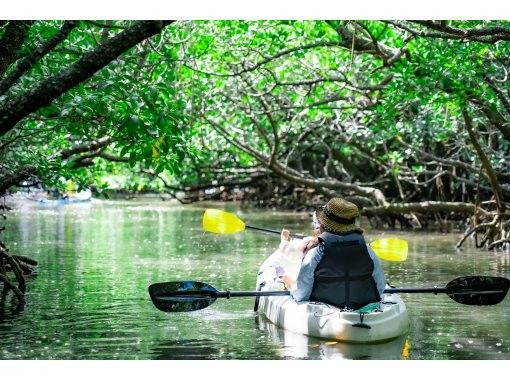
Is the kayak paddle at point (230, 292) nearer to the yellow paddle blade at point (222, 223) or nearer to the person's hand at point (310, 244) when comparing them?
the person's hand at point (310, 244)

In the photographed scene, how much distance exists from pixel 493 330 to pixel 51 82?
450 cm

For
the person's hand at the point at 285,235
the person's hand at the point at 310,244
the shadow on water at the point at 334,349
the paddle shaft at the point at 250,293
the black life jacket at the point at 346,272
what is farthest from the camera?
the person's hand at the point at 285,235

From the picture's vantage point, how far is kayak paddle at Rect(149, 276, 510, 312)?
Answer: 27.0 ft

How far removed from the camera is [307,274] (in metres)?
7.91

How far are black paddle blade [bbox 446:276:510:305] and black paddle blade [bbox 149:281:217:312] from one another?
2.06 meters

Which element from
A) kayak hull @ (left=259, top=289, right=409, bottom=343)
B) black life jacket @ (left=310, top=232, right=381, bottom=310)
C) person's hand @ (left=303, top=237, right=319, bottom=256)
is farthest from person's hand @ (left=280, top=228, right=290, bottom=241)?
black life jacket @ (left=310, top=232, right=381, bottom=310)

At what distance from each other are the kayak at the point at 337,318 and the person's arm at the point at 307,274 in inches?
2.5

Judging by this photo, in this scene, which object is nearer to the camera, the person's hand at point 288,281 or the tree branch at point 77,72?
the tree branch at point 77,72

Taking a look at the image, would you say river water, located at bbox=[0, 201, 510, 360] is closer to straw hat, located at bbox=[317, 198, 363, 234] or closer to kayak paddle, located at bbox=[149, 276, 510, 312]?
kayak paddle, located at bbox=[149, 276, 510, 312]

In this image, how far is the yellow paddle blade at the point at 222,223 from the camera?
9992mm

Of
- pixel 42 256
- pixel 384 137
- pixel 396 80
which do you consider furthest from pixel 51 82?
pixel 384 137

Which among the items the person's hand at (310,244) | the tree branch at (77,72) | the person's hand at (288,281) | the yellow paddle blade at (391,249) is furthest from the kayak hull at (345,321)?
the tree branch at (77,72)
